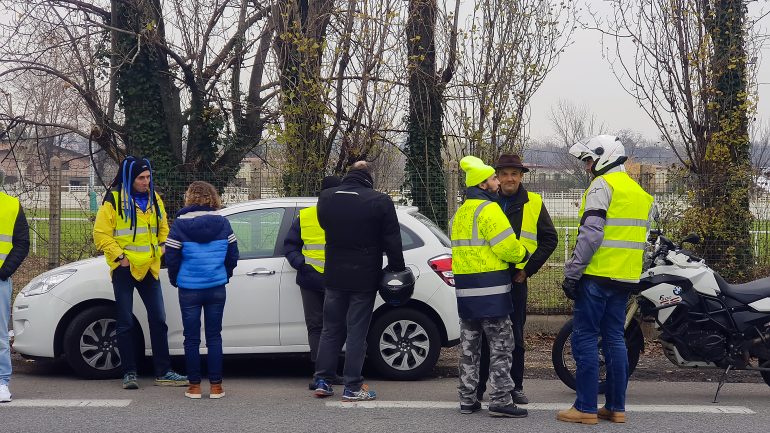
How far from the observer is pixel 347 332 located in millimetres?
7293

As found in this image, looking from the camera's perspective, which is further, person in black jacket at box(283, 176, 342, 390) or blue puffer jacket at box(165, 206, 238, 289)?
person in black jacket at box(283, 176, 342, 390)

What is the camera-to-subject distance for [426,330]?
7.99m

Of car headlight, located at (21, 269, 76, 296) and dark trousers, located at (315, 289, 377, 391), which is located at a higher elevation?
car headlight, located at (21, 269, 76, 296)

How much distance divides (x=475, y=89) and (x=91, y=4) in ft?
19.2

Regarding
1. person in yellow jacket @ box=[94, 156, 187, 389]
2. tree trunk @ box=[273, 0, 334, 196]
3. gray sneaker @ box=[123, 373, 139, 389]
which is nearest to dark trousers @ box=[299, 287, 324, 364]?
person in yellow jacket @ box=[94, 156, 187, 389]

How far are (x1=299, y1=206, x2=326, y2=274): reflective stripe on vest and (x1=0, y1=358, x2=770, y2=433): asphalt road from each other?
1.13 meters

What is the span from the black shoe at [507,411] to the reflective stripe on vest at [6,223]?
13.1ft

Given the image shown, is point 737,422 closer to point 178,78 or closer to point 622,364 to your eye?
point 622,364

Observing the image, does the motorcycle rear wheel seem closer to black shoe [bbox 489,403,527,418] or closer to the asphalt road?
the asphalt road

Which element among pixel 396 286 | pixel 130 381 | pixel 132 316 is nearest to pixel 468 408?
pixel 396 286

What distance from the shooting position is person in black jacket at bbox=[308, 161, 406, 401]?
712cm

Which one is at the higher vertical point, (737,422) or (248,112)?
(248,112)

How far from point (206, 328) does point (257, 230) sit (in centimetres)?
125

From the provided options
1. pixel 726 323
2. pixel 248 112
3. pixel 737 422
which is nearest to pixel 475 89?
pixel 248 112
